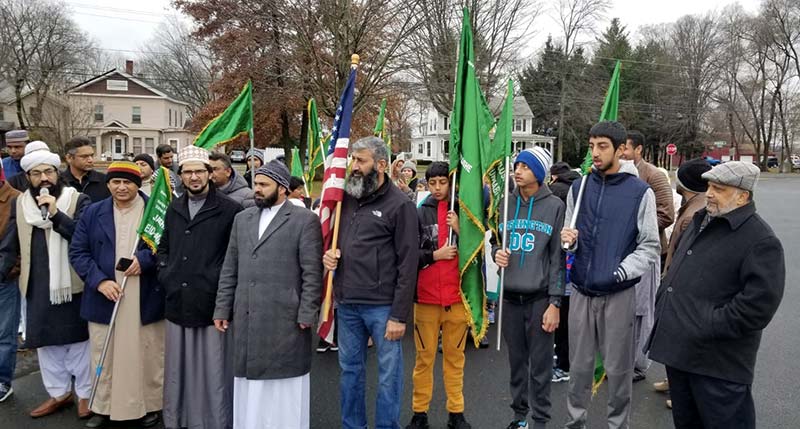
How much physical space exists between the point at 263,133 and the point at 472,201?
87.6ft

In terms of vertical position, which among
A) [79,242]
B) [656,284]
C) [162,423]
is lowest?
[162,423]

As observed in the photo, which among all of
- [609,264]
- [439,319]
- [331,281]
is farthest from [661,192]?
[331,281]

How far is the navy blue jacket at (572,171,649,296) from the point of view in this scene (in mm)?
3703

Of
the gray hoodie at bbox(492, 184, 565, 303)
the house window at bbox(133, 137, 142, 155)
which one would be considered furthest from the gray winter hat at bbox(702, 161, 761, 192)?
the house window at bbox(133, 137, 142, 155)

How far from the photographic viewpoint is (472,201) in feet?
13.8

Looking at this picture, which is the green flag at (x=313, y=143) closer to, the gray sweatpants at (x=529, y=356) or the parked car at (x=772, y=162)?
the gray sweatpants at (x=529, y=356)

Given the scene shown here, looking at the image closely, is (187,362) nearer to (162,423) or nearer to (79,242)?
(162,423)

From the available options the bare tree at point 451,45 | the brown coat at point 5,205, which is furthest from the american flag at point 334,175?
the bare tree at point 451,45

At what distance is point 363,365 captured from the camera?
13.3 feet

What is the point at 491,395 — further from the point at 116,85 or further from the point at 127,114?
the point at 116,85

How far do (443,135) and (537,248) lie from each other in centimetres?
5820

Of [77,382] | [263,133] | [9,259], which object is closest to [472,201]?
[77,382]

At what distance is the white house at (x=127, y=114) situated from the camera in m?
54.8

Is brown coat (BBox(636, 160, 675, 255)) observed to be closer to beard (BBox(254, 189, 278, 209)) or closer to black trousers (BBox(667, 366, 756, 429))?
black trousers (BBox(667, 366, 756, 429))
